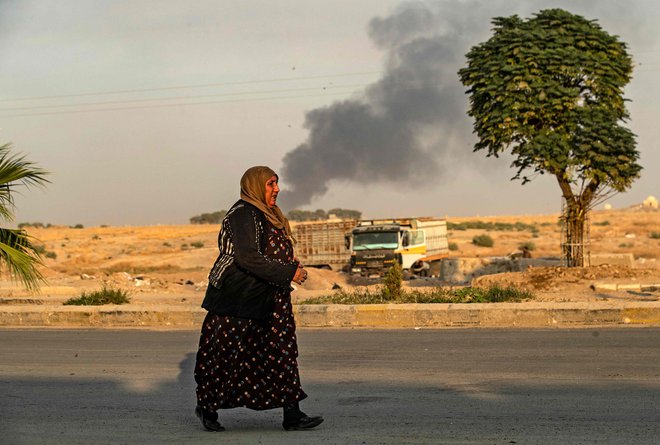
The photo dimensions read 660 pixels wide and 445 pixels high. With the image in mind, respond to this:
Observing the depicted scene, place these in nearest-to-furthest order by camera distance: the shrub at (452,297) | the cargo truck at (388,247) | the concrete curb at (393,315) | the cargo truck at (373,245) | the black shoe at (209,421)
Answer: the black shoe at (209,421) → the concrete curb at (393,315) → the shrub at (452,297) → the cargo truck at (388,247) → the cargo truck at (373,245)

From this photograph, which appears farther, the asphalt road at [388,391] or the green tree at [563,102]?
the green tree at [563,102]

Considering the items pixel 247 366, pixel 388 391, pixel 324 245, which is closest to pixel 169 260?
pixel 324 245

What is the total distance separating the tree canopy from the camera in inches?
979

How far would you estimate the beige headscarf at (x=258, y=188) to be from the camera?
→ 7012mm

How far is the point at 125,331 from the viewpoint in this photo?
15977mm

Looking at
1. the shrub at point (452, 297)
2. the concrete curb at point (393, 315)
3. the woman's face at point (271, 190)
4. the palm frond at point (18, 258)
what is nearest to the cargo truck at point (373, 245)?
the shrub at point (452, 297)

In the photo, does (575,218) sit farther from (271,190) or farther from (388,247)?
(271,190)

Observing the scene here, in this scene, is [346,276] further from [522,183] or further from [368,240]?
[522,183]

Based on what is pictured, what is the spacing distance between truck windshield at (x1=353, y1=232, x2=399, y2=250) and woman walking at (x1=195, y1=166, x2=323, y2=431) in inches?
1200

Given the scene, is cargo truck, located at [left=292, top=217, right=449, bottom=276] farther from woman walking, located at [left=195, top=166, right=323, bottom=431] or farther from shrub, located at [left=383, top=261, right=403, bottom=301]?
woman walking, located at [left=195, top=166, right=323, bottom=431]

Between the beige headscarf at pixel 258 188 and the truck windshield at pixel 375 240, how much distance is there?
30.4 metres

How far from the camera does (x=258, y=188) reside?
7012 mm

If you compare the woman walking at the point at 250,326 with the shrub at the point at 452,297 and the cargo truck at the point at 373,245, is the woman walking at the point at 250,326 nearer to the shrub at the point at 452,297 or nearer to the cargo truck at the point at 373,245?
the shrub at the point at 452,297

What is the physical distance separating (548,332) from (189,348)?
4768mm
